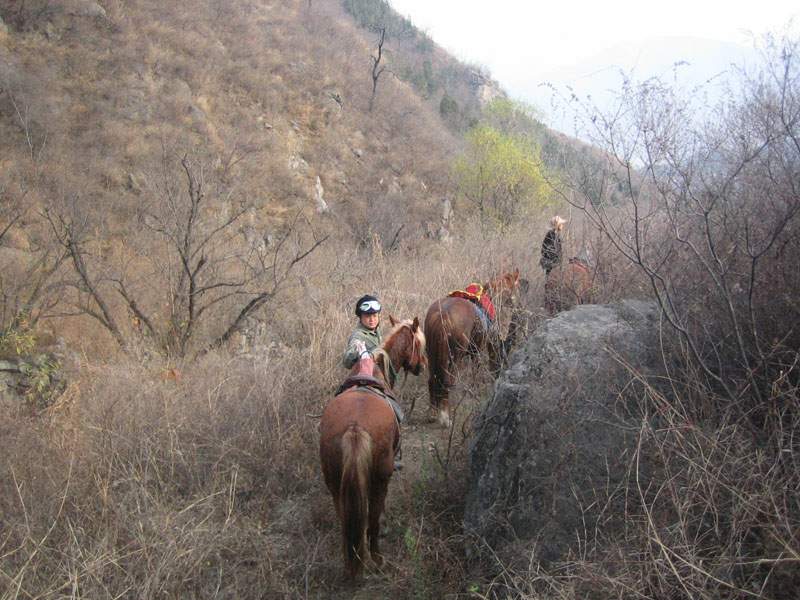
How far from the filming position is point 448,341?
530 cm

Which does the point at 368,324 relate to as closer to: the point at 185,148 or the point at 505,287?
the point at 505,287

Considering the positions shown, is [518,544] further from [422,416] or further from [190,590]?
[422,416]

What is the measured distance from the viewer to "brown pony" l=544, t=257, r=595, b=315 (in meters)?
5.39

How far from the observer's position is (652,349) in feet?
10.4

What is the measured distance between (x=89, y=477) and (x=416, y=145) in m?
35.8

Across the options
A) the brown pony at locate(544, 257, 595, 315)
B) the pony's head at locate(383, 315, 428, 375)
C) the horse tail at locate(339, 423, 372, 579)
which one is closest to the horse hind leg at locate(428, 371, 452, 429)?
the pony's head at locate(383, 315, 428, 375)

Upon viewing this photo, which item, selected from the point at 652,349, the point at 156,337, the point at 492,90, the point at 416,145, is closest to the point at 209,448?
the point at 652,349

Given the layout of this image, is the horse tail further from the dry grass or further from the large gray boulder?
the large gray boulder

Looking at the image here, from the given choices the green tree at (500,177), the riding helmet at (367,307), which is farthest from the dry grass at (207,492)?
the green tree at (500,177)

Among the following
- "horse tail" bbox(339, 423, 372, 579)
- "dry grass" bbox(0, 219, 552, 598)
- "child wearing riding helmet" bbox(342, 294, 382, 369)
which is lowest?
"dry grass" bbox(0, 219, 552, 598)

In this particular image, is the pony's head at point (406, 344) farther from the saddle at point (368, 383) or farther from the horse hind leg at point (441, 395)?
the horse hind leg at point (441, 395)


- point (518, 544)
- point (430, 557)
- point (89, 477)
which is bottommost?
point (89, 477)

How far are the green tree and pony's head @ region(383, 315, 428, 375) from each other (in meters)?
13.7

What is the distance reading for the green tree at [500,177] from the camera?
21.6m
